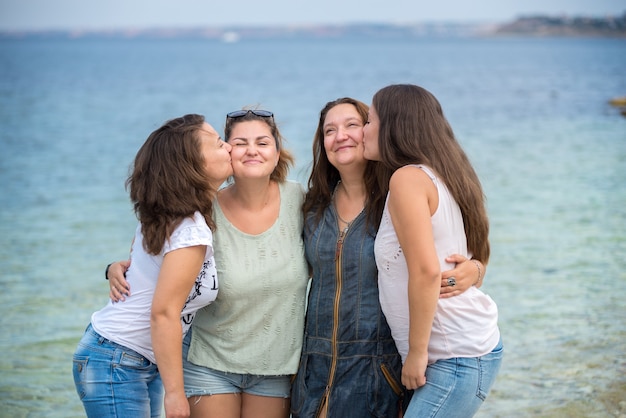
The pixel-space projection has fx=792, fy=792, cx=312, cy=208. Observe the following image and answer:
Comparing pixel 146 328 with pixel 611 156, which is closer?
pixel 146 328

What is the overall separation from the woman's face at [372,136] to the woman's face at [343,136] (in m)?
0.23

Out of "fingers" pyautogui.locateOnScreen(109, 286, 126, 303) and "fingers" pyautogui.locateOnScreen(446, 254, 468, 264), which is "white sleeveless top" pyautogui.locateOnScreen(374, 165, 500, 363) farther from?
"fingers" pyautogui.locateOnScreen(109, 286, 126, 303)

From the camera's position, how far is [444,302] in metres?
3.36

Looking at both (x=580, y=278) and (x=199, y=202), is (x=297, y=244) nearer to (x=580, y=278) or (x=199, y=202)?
(x=199, y=202)

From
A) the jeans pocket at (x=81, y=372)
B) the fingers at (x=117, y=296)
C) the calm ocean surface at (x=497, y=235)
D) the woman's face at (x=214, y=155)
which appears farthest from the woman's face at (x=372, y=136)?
the jeans pocket at (x=81, y=372)

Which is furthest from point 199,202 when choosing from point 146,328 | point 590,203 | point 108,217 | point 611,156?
point 611,156

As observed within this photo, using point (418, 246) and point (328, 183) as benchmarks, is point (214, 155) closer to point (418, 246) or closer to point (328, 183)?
point (328, 183)

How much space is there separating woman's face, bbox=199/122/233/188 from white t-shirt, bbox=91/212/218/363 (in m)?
0.26

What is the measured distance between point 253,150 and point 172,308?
0.90 m

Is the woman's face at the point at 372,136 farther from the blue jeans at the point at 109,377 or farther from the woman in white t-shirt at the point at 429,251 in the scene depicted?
the blue jeans at the point at 109,377

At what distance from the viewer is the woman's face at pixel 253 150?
3.82 meters

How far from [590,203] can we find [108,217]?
9.32 meters

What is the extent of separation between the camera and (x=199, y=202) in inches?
137

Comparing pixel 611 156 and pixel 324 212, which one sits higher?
pixel 324 212
